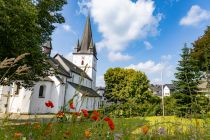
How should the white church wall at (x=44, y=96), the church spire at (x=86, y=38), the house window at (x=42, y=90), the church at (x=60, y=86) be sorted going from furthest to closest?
the church spire at (x=86, y=38) → the house window at (x=42, y=90) → the white church wall at (x=44, y=96) → the church at (x=60, y=86)

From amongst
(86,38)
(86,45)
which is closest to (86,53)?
(86,45)

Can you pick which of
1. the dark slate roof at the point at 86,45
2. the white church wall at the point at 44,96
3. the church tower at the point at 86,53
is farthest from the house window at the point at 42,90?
the dark slate roof at the point at 86,45

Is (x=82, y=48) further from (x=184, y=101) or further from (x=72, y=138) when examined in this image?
(x=72, y=138)

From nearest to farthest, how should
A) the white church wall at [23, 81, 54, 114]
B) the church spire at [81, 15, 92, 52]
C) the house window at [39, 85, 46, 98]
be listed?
the white church wall at [23, 81, 54, 114] → the house window at [39, 85, 46, 98] → the church spire at [81, 15, 92, 52]

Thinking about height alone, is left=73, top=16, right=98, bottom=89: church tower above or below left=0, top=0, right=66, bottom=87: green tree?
above

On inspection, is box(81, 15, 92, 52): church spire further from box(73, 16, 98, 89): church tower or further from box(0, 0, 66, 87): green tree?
box(0, 0, 66, 87): green tree

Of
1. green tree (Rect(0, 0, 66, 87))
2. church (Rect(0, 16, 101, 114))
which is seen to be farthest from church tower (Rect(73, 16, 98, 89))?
green tree (Rect(0, 0, 66, 87))

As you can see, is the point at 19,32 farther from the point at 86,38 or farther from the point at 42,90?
the point at 86,38

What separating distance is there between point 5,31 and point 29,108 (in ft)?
68.3

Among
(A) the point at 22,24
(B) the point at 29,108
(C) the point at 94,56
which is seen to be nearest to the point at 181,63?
(A) the point at 22,24

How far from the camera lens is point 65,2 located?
18.8m

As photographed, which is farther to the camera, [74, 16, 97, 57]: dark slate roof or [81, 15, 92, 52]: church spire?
[81, 15, 92, 52]: church spire

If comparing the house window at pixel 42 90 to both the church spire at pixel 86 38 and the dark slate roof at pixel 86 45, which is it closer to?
the dark slate roof at pixel 86 45

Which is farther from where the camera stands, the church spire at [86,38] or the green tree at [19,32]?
the church spire at [86,38]
